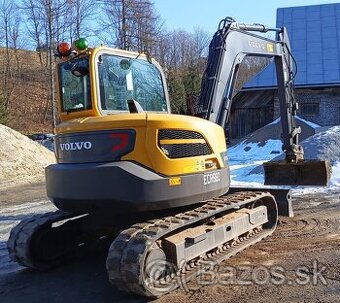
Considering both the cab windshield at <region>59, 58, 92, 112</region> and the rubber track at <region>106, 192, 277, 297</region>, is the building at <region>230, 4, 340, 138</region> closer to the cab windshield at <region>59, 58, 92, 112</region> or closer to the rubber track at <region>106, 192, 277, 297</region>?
the cab windshield at <region>59, 58, 92, 112</region>

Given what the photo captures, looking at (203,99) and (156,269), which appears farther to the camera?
(203,99)

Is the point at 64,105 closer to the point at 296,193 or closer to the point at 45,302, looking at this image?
the point at 45,302

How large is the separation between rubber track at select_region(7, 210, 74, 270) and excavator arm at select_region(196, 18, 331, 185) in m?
2.44

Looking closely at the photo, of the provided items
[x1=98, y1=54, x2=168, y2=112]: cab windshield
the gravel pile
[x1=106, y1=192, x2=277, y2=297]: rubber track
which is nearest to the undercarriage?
[x1=106, y1=192, x2=277, y2=297]: rubber track

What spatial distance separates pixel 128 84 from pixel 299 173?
422 cm

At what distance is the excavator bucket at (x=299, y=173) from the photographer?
860 centimetres

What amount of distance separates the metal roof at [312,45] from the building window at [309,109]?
113cm

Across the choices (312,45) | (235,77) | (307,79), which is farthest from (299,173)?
(312,45)

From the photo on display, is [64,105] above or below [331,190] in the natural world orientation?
above

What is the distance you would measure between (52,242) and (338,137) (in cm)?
1092

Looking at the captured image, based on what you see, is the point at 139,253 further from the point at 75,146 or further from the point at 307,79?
the point at 307,79

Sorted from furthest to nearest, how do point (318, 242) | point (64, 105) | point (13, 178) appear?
point (13, 178) < point (318, 242) < point (64, 105)

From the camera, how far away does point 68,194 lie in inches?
210

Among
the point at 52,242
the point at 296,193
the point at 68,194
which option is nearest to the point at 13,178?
the point at 296,193
